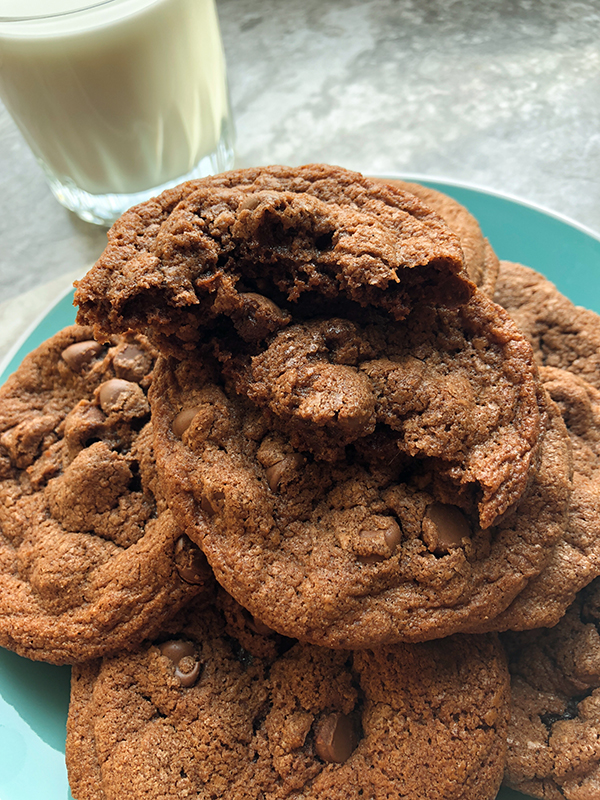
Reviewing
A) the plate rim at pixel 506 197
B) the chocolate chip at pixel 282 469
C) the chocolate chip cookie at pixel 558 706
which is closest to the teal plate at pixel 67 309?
the plate rim at pixel 506 197

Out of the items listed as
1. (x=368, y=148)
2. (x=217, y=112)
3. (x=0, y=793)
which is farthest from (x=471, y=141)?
(x=0, y=793)

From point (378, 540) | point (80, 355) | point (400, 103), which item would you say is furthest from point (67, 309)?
point (400, 103)

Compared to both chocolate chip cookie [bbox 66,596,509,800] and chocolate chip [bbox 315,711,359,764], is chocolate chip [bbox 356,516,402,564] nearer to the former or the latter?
chocolate chip cookie [bbox 66,596,509,800]

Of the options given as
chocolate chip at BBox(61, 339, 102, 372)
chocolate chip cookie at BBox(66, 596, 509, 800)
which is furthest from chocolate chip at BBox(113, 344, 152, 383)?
chocolate chip cookie at BBox(66, 596, 509, 800)

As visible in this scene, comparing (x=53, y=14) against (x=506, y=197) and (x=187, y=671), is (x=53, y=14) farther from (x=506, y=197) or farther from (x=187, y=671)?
(x=187, y=671)

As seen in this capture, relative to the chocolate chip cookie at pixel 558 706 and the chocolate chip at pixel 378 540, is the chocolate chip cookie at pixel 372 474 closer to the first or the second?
the chocolate chip at pixel 378 540

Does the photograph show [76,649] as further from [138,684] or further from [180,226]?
[180,226]

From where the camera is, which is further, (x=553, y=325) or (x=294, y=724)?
(x=553, y=325)
